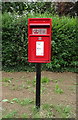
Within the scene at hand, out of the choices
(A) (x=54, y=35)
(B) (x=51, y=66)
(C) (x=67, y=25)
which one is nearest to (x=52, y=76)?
(B) (x=51, y=66)

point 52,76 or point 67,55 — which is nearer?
point 52,76

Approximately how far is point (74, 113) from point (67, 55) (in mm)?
4059

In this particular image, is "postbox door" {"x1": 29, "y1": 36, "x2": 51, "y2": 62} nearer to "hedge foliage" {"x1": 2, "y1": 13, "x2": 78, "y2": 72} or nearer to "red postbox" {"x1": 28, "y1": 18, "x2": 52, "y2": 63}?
"red postbox" {"x1": 28, "y1": 18, "x2": 52, "y2": 63}

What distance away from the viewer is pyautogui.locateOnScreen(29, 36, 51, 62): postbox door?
316 cm

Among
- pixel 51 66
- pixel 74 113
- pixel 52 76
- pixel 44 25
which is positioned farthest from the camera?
pixel 51 66

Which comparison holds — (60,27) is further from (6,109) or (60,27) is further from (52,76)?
(6,109)

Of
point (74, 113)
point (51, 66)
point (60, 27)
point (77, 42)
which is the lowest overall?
point (74, 113)

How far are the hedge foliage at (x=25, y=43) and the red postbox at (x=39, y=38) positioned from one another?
379 cm

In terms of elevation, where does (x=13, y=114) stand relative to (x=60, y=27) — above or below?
below

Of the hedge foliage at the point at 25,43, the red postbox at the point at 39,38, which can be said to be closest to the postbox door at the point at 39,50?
the red postbox at the point at 39,38

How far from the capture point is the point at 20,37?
704cm

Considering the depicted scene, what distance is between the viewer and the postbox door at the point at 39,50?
124 inches

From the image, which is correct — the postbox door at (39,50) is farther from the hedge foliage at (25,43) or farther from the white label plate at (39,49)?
the hedge foliage at (25,43)

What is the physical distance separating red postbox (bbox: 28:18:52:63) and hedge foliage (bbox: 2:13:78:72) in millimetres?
3788
